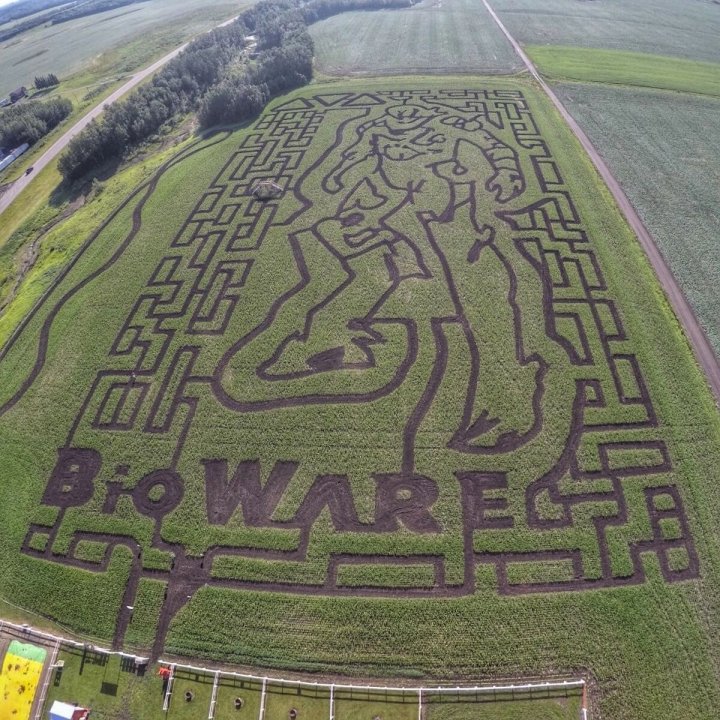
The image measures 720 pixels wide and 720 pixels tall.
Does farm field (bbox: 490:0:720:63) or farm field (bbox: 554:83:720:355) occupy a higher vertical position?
farm field (bbox: 490:0:720:63)

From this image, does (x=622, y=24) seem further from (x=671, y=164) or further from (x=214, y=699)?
(x=214, y=699)

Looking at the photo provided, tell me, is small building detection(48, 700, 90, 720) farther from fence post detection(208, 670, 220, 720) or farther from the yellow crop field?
fence post detection(208, 670, 220, 720)

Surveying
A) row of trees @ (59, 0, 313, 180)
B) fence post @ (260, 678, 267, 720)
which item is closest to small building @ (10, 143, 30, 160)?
row of trees @ (59, 0, 313, 180)

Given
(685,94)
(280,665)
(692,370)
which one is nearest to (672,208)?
(692,370)

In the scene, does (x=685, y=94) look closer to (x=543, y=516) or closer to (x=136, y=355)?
(x=543, y=516)

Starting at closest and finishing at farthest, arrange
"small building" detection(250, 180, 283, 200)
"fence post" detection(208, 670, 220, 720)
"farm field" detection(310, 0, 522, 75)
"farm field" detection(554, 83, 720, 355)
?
"fence post" detection(208, 670, 220, 720) < "farm field" detection(554, 83, 720, 355) < "small building" detection(250, 180, 283, 200) < "farm field" detection(310, 0, 522, 75)

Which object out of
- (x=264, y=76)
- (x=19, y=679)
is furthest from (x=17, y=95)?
(x=19, y=679)
